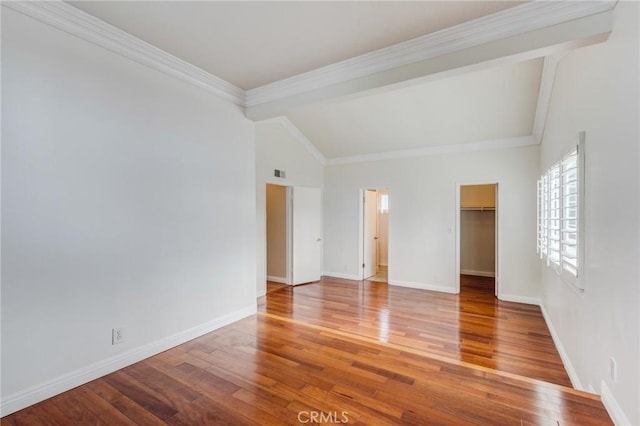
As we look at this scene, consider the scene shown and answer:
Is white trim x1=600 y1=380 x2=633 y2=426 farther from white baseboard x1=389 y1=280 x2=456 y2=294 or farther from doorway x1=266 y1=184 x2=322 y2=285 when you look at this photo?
doorway x1=266 y1=184 x2=322 y2=285

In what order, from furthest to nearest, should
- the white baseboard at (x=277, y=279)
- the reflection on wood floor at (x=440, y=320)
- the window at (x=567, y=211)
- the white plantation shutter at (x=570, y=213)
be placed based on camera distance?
the white baseboard at (x=277, y=279) < the reflection on wood floor at (x=440, y=320) < the white plantation shutter at (x=570, y=213) < the window at (x=567, y=211)

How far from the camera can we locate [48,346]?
2.01 metres

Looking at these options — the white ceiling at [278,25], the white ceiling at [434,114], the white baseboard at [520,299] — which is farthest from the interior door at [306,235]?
the white baseboard at [520,299]

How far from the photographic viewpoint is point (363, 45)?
2549mm

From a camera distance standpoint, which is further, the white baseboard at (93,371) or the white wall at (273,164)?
the white wall at (273,164)

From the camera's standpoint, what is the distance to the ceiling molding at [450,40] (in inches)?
77.5

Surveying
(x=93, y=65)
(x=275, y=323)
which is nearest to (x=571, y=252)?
(x=275, y=323)

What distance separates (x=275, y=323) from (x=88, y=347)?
5.70 ft

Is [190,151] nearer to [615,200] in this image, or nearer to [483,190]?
[615,200]

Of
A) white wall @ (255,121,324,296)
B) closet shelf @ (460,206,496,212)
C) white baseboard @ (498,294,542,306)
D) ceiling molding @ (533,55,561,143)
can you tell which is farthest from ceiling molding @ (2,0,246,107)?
closet shelf @ (460,206,496,212)

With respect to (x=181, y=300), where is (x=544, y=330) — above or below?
below

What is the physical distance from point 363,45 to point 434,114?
7.44 ft
